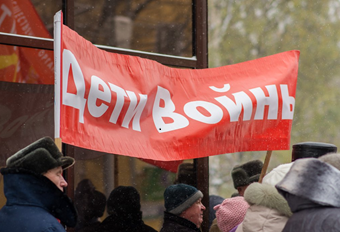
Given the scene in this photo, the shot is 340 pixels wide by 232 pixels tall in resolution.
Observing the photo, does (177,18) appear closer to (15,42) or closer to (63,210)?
(15,42)

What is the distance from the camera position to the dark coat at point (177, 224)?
478cm

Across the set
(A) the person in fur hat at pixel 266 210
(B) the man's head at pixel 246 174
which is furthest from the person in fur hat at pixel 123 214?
(A) the person in fur hat at pixel 266 210

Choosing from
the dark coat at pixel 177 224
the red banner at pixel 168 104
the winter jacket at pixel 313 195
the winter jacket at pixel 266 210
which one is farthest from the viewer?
the dark coat at pixel 177 224

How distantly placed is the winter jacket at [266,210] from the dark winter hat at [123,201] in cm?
207

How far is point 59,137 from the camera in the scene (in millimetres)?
3740

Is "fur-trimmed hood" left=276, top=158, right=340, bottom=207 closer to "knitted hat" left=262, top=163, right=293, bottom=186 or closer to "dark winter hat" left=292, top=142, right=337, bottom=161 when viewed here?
"knitted hat" left=262, top=163, right=293, bottom=186

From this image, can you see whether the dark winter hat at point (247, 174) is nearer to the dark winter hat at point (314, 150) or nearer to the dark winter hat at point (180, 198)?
the dark winter hat at point (180, 198)

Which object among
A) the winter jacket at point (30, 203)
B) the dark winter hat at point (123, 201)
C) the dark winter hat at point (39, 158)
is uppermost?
the dark winter hat at point (39, 158)

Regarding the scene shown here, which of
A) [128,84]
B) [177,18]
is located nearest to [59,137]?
[128,84]

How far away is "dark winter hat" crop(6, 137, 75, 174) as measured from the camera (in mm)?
3525

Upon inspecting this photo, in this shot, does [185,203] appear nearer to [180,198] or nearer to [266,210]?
[180,198]

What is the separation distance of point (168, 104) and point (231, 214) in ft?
3.60

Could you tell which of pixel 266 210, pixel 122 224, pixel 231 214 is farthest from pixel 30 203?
pixel 122 224

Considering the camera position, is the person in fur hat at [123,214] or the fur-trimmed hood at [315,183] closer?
the fur-trimmed hood at [315,183]
